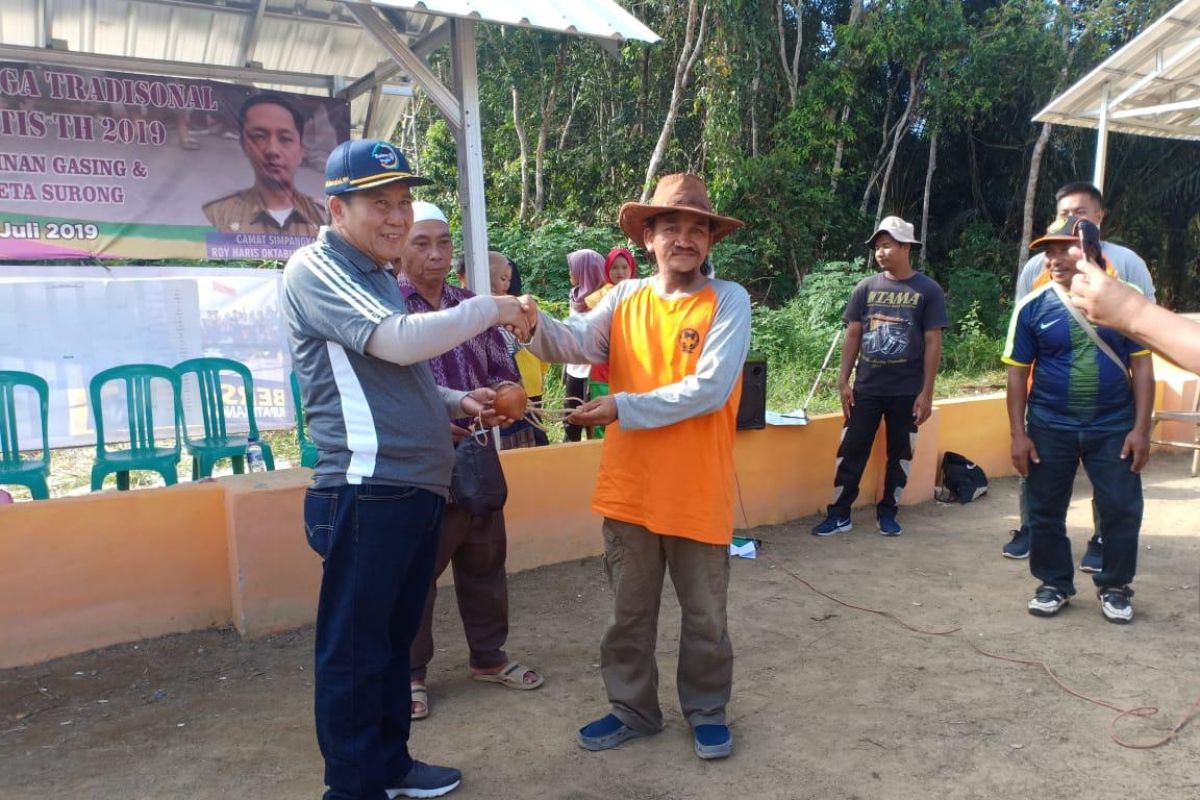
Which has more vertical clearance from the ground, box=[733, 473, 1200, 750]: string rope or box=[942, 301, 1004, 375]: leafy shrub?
box=[942, 301, 1004, 375]: leafy shrub

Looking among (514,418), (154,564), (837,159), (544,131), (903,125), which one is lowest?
(154,564)

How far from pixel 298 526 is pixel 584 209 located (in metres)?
12.6

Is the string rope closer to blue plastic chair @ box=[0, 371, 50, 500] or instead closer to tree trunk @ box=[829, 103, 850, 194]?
blue plastic chair @ box=[0, 371, 50, 500]

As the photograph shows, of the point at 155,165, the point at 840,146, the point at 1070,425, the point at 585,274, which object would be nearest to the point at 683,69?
the point at 840,146

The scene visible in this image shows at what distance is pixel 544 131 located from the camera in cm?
1525

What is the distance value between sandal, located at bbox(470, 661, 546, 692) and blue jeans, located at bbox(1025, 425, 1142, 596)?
100 inches

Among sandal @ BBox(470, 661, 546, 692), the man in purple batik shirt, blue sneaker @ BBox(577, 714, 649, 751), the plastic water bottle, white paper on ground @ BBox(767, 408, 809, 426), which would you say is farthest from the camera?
white paper on ground @ BBox(767, 408, 809, 426)

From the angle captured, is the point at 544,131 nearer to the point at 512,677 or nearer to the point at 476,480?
the point at 476,480

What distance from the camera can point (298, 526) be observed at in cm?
403

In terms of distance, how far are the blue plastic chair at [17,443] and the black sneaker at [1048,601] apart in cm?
526

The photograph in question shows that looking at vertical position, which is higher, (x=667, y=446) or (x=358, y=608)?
(x=667, y=446)

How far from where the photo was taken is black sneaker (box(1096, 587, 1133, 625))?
13.7 ft

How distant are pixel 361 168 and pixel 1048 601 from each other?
3.82 metres

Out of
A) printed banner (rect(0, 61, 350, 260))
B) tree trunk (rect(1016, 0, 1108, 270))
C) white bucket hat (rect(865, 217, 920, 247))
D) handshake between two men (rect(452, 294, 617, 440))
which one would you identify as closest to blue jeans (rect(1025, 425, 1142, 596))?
white bucket hat (rect(865, 217, 920, 247))
